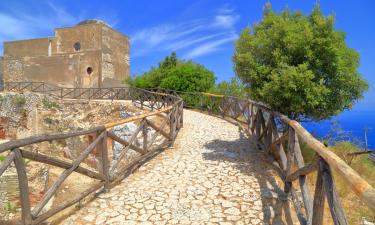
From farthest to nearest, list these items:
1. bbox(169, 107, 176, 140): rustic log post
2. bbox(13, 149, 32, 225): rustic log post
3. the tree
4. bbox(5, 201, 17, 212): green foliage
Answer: bbox(169, 107, 176, 140): rustic log post
bbox(5, 201, 17, 212): green foliage
the tree
bbox(13, 149, 32, 225): rustic log post

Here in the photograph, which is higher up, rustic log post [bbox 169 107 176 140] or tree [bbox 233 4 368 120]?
tree [bbox 233 4 368 120]

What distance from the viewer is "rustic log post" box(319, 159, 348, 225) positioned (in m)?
2.41

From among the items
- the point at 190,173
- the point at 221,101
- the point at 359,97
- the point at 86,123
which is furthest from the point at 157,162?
the point at 86,123

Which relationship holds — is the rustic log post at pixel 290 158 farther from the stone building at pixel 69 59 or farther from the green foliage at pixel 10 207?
the stone building at pixel 69 59

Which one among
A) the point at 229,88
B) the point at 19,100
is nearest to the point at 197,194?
the point at 229,88

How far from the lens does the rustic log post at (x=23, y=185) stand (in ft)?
10.4

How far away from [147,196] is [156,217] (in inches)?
29.3

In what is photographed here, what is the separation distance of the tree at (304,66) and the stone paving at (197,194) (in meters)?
1.62

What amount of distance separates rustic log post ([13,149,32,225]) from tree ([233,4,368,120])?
170 inches

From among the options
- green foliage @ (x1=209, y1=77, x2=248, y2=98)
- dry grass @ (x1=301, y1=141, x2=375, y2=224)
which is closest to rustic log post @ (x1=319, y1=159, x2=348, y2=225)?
dry grass @ (x1=301, y1=141, x2=375, y2=224)

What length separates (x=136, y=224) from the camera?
3877 mm

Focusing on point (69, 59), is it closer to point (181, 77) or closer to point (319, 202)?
point (181, 77)

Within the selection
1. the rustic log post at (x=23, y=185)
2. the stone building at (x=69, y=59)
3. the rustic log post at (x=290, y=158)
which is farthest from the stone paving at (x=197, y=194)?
the stone building at (x=69, y=59)

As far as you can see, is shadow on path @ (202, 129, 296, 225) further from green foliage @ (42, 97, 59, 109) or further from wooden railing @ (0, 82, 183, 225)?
green foliage @ (42, 97, 59, 109)
